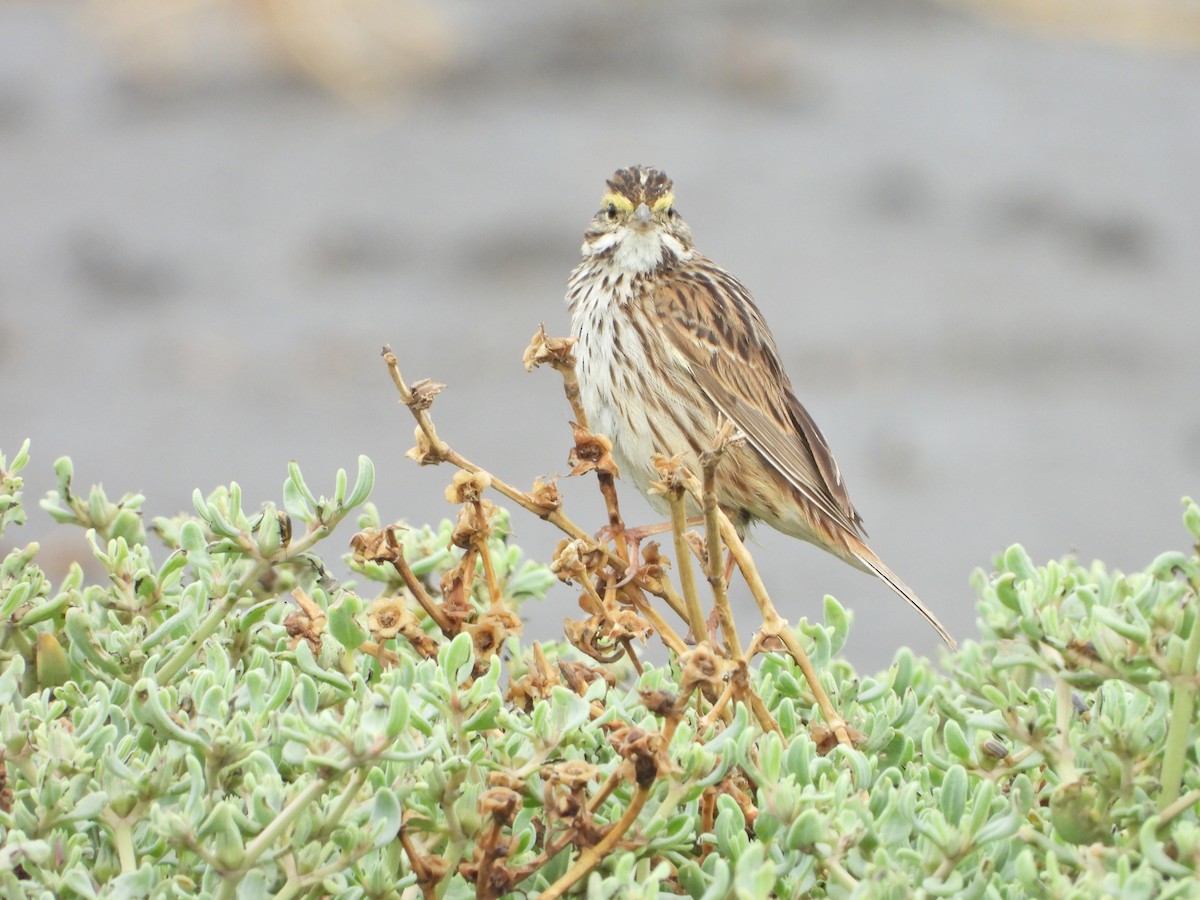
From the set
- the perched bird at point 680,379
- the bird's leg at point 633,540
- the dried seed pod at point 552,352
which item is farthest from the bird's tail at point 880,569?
the dried seed pod at point 552,352

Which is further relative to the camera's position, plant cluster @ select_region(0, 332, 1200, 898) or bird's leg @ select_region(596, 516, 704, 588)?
bird's leg @ select_region(596, 516, 704, 588)

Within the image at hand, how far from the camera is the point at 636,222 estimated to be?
15.5 ft

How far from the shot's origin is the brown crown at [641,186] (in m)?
4.70

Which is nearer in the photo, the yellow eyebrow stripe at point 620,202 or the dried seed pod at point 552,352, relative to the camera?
the dried seed pod at point 552,352

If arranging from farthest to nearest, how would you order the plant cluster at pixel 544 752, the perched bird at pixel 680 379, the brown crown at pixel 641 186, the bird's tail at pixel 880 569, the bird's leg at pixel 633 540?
the brown crown at pixel 641 186
the perched bird at pixel 680 379
the bird's tail at pixel 880 569
the bird's leg at pixel 633 540
the plant cluster at pixel 544 752

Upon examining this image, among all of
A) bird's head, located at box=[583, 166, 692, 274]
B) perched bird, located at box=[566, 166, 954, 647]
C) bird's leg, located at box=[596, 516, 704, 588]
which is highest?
bird's head, located at box=[583, 166, 692, 274]

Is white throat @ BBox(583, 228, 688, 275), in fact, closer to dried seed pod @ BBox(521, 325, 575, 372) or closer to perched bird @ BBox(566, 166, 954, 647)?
perched bird @ BBox(566, 166, 954, 647)

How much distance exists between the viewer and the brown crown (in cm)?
470

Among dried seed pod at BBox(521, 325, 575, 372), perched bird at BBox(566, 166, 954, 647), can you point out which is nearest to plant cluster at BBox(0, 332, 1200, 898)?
dried seed pod at BBox(521, 325, 575, 372)

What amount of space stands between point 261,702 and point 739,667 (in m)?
0.60

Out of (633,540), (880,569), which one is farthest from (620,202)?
(633,540)

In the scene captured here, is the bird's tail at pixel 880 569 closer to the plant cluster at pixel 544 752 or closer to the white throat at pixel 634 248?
the white throat at pixel 634 248

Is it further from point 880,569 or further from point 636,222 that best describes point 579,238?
point 880,569

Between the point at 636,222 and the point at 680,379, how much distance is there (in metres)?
0.49
